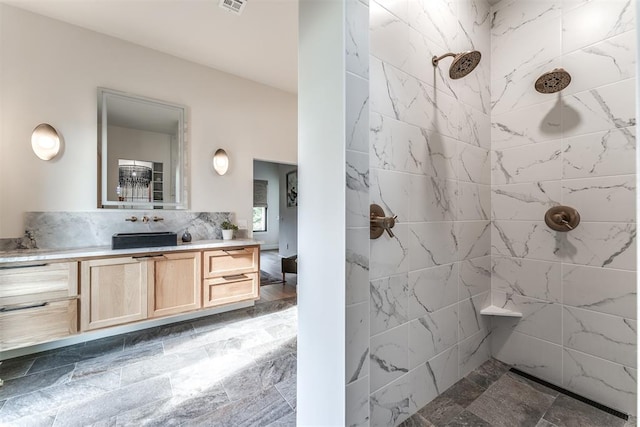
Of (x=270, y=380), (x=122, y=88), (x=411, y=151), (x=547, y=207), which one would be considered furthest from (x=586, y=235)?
(x=122, y=88)

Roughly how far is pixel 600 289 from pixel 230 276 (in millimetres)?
2980

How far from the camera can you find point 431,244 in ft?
4.82

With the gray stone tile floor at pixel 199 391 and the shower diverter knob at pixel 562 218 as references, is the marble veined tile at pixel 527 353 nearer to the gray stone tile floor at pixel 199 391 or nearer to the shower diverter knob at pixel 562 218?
the gray stone tile floor at pixel 199 391

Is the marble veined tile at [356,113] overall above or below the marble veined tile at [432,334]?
above

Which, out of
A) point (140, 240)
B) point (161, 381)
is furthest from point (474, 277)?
point (140, 240)

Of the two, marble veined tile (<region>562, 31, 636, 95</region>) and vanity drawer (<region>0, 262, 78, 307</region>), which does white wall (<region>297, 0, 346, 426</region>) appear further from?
vanity drawer (<region>0, 262, 78, 307</region>)

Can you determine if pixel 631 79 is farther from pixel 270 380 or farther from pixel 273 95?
pixel 273 95

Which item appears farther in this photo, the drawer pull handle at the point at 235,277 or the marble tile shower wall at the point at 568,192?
the drawer pull handle at the point at 235,277

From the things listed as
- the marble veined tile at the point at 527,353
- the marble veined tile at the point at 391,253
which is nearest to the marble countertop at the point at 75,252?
the marble veined tile at the point at 391,253

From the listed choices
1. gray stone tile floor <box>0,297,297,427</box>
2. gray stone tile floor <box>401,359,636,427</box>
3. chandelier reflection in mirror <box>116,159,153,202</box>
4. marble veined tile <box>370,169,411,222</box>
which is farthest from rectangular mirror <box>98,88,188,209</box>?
gray stone tile floor <box>401,359,636,427</box>

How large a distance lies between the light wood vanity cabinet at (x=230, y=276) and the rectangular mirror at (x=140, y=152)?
31.2 inches

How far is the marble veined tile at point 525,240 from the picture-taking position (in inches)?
64.7

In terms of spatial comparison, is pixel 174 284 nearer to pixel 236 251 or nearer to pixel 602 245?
pixel 236 251

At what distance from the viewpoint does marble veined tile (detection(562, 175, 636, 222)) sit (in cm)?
138
